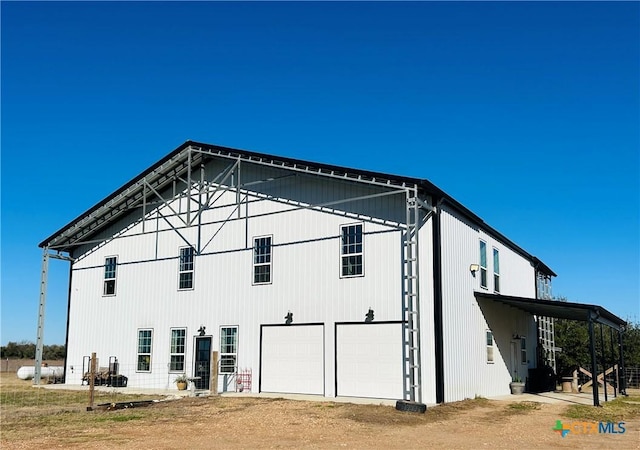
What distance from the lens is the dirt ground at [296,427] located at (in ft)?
37.3

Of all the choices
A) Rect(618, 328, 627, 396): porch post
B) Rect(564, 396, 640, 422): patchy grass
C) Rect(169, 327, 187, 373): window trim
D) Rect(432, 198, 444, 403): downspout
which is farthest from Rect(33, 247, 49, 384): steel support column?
Rect(618, 328, 627, 396): porch post

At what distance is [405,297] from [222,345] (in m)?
7.20

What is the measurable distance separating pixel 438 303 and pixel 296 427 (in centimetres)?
633

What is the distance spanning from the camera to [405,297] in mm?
18016

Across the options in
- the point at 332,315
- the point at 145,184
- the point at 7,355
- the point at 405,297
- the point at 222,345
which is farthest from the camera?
the point at 7,355

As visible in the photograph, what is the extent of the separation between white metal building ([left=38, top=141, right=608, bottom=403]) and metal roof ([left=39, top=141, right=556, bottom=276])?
0.21 ft

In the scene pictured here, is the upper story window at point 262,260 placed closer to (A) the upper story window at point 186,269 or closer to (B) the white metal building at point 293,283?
(B) the white metal building at point 293,283

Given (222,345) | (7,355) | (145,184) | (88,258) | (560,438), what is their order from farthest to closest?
1. (7,355)
2. (88,258)
3. (145,184)
4. (222,345)
5. (560,438)

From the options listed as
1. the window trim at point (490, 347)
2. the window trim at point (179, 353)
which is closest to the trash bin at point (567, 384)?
the window trim at point (490, 347)

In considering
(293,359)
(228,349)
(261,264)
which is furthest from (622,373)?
(228,349)

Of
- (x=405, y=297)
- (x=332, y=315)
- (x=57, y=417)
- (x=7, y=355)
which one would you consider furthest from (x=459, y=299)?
(x=7, y=355)

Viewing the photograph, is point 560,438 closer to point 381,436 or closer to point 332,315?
point 381,436

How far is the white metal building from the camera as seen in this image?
18156 millimetres

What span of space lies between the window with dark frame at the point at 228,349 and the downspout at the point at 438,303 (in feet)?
23.4
